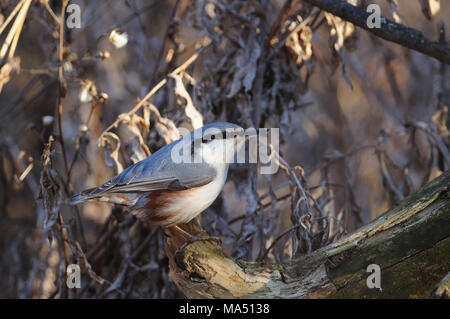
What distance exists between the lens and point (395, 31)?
2.78 meters

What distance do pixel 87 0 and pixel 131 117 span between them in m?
2.33

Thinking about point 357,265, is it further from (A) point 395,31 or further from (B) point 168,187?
(A) point 395,31

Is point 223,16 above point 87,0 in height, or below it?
below

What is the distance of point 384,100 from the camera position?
475 centimetres

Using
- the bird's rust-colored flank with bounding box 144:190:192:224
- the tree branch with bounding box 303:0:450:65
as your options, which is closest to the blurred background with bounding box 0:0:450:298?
the tree branch with bounding box 303:0:450:65

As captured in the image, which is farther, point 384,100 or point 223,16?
point 384,100

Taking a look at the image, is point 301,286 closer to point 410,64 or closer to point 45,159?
point 45,159

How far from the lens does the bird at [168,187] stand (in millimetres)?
2486

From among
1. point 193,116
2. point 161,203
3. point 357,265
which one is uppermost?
point 193,116

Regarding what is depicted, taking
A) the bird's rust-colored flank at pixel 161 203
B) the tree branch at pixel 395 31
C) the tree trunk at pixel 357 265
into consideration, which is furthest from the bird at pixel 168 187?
the tree branch at pixel 395 31

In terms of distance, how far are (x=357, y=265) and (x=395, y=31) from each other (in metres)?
1.44

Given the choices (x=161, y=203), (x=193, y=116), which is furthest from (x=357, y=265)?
(x=193, y=116)

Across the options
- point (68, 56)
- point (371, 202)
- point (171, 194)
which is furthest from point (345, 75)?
point (371, 202)

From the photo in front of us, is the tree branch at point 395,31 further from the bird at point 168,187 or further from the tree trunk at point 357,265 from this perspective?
the bird at point 168,187
